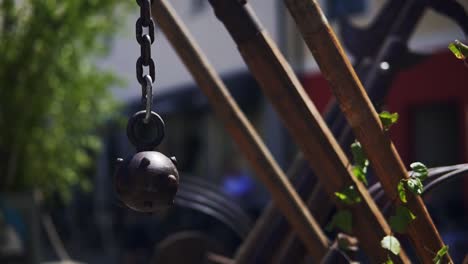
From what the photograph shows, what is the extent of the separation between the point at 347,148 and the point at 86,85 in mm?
4993

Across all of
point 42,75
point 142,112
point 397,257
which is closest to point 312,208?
point 397,257

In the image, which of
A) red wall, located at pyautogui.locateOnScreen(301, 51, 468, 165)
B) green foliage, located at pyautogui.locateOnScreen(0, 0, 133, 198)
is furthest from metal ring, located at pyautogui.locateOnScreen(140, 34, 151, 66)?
red wall, located at pyautogui.locateOnScreen(301, 51, 468, 165)

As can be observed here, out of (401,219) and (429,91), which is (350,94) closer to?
(401,219)

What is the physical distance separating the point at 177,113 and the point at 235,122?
16.2 m

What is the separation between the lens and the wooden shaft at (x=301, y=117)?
2.39m

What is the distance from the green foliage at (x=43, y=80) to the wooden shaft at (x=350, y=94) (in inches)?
202

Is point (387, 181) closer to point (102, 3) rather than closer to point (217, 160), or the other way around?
point (102, 3)

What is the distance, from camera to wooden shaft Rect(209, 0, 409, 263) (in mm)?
2389

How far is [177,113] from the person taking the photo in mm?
19328

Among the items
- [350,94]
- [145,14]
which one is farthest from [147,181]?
[350,94]

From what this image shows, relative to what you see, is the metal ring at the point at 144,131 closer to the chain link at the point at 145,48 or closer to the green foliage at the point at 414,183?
the chain link at the point at 145,48

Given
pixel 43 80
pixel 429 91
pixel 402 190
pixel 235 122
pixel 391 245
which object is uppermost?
pixel 429 91

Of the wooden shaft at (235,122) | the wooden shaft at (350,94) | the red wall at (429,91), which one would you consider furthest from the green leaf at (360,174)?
the red wall at (429,91)

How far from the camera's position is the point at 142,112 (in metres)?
2.05
